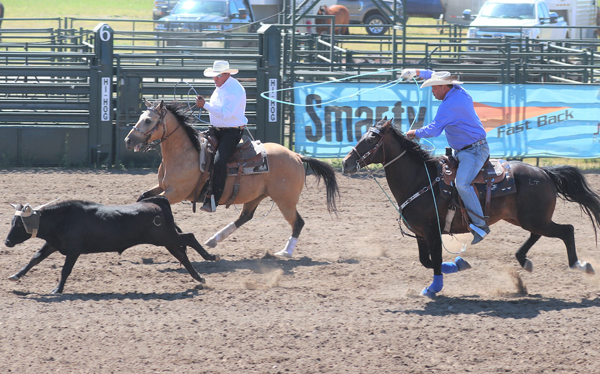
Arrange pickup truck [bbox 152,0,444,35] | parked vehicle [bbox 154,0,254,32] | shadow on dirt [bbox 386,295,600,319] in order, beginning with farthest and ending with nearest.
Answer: pickup truck [bbox 152,0,444,35] < parked vehicle [bbox 154,0,254,32] < shadow on dirt [bbox 386,295,600,319]

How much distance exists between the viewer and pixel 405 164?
6375 mm

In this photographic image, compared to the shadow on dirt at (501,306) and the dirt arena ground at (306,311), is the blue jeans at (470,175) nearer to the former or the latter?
the shadow on dirt at (501,306)

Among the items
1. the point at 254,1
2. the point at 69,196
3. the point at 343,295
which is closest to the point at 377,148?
the point at 343,295

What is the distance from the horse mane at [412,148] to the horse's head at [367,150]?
143mm

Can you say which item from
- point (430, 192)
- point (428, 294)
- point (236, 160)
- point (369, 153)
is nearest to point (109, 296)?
point (236, 160)

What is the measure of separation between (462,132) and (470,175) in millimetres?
405

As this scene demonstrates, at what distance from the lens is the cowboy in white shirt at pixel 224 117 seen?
7.49m

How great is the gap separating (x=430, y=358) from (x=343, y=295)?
1573 mm

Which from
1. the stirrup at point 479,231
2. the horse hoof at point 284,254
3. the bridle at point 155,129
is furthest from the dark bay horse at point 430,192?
the bridle at point 155,129

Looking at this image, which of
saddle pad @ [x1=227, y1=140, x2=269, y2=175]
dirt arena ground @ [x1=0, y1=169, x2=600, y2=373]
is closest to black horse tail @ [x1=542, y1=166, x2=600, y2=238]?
dirt arena ground @ [x1=0, y1=169, x2=600, y2=373]

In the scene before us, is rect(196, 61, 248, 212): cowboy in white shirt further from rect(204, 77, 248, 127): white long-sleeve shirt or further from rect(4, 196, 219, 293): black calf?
rect(4, 196, 219, 293): black calf

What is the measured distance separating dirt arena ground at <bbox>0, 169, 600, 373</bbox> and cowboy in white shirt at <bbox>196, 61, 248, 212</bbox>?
2.97 feet

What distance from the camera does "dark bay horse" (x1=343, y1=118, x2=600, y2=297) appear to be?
6.28 m

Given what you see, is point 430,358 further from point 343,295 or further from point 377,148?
point 377,148
